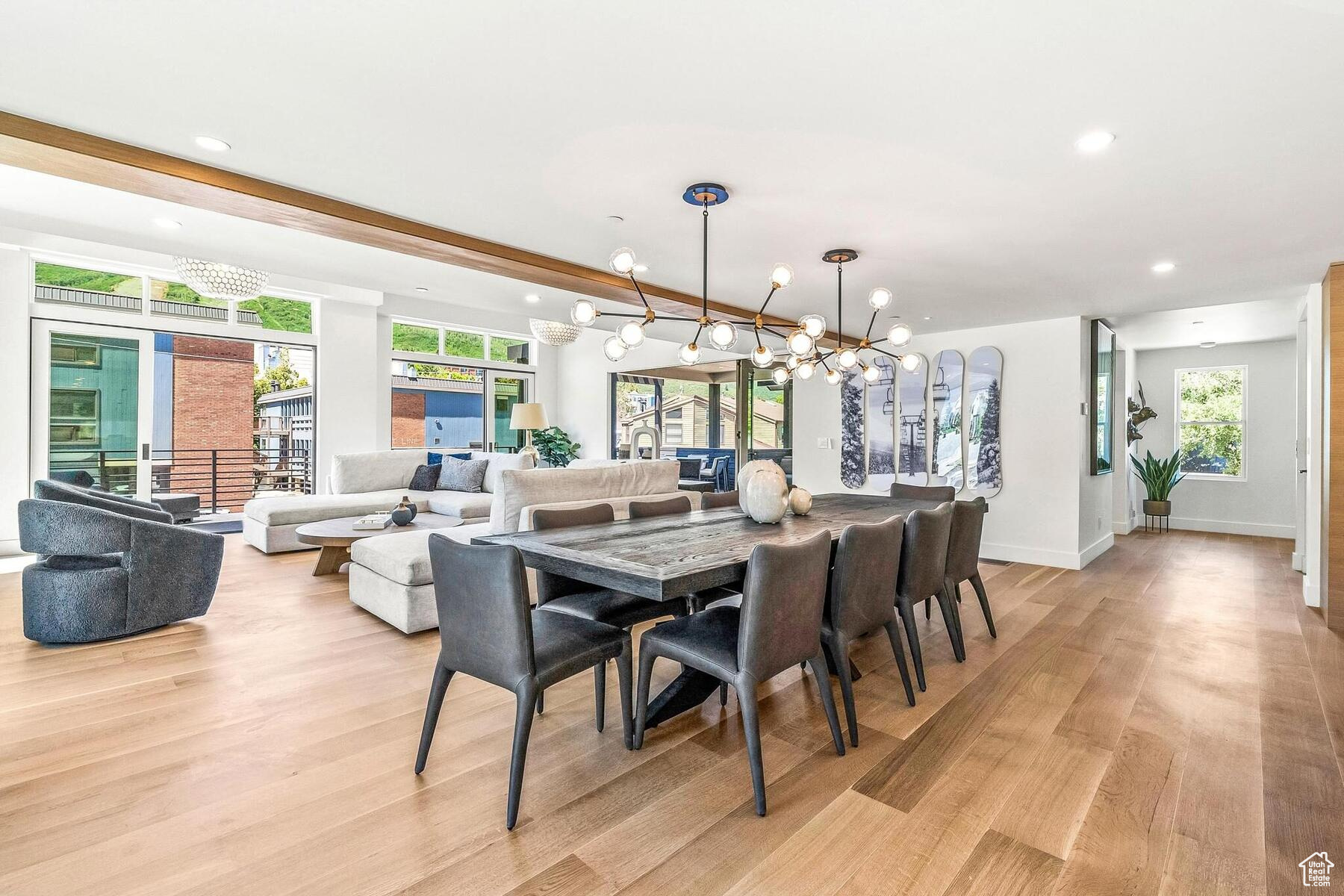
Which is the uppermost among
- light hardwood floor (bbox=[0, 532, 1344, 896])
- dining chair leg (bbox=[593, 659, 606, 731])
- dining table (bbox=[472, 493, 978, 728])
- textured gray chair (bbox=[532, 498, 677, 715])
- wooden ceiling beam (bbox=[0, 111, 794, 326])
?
wooden ceiling beam (bbox=[0, 111, 794, 326])

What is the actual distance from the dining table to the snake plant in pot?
19.6 ft

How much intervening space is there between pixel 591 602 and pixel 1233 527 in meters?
8.21

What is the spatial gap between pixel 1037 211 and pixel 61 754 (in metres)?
4.50

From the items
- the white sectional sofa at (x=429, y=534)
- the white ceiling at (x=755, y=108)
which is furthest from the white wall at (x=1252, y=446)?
the white sectional sofa at (x=429, y=534)

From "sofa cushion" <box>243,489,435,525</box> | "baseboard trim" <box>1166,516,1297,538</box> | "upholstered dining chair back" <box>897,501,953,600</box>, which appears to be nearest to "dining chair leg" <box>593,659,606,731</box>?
"upholstered dining chair back" <box>897,501,953,600</box>

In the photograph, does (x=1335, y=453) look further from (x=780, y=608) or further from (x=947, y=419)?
(x=780, y=608)

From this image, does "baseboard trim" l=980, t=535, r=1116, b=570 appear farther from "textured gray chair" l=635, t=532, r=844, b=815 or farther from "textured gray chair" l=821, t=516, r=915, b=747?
"textured gray chair" l=635, t=532, r=844, b=815

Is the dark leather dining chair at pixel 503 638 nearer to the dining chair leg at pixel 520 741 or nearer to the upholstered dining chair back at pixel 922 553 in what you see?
the dining chair leg at pixel 520 741

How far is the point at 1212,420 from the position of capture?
7.35 meters

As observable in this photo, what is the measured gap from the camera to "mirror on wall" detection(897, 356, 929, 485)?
630 centimetres

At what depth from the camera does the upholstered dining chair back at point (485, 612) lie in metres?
1.87

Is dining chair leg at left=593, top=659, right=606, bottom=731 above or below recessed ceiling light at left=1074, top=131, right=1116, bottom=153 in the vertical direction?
below

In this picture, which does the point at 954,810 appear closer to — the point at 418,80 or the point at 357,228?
the point at 418,80

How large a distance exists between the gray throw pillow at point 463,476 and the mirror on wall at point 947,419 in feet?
15.6
